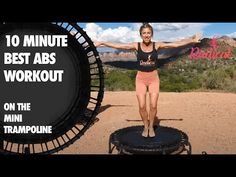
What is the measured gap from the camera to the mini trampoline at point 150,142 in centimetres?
769

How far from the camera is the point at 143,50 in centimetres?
788

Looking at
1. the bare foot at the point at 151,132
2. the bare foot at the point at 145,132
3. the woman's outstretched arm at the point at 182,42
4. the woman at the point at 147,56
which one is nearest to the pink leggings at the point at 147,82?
the woman at the point at 147,56

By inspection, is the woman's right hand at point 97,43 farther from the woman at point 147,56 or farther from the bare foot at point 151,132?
the bare foot at point 151,132

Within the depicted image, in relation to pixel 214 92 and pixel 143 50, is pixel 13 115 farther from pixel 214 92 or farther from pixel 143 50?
pixel 214 92

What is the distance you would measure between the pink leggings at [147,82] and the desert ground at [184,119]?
69.7 inches

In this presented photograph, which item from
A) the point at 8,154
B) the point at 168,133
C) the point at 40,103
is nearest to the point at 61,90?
the point at 40,103

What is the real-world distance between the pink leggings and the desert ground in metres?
1.77

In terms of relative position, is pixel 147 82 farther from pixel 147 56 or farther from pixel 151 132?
pixel 151 132

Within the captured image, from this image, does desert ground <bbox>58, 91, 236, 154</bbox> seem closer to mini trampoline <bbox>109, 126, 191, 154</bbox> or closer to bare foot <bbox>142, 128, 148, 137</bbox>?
mini trampoline <bbox>109, 126, 191, 154</bbox>

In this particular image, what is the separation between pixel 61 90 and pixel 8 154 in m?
1.52

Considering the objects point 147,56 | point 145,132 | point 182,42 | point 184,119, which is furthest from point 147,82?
point 184,119

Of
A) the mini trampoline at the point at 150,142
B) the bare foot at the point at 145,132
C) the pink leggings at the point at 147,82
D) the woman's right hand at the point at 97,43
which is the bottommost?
the mini trampoline at the point at 150,142

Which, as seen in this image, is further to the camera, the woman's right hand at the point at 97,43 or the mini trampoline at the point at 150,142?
the mini trampoline at the point at 150,142

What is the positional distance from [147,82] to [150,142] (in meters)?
1.23
